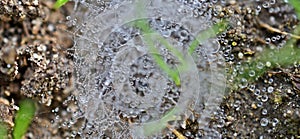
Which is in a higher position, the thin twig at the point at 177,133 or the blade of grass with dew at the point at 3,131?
the blade of grass with dew at the point at 3,131

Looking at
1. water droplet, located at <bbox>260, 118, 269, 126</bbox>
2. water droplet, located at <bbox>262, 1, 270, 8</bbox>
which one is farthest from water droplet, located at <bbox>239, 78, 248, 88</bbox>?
water droplet, located at <bbox>262, 1, 270, 8</bbox>

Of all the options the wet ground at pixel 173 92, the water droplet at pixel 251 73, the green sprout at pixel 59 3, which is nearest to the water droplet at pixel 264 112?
the wet ground at pixel 173 92

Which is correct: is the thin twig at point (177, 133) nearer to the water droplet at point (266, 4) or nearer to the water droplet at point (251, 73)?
the water droplet at point (251, 73)

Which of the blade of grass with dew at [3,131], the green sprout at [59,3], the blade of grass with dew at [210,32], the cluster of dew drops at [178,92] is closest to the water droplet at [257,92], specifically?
the cluster of dew drops at [178,92]

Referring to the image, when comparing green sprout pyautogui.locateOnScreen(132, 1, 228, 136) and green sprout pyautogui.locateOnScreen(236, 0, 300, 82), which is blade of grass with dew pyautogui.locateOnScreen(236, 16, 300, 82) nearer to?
green sprout pyautogui.locateOnScreen(236, 0, 300, 82)

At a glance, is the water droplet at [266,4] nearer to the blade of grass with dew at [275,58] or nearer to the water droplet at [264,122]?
the blade of grass with dew at [275,58]

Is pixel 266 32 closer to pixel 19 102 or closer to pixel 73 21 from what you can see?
pixel 73 21

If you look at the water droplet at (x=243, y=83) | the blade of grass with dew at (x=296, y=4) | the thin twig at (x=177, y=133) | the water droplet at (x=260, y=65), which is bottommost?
the thin twig at (x=177, y=133)

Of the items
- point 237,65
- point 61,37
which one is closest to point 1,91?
point 61,37
